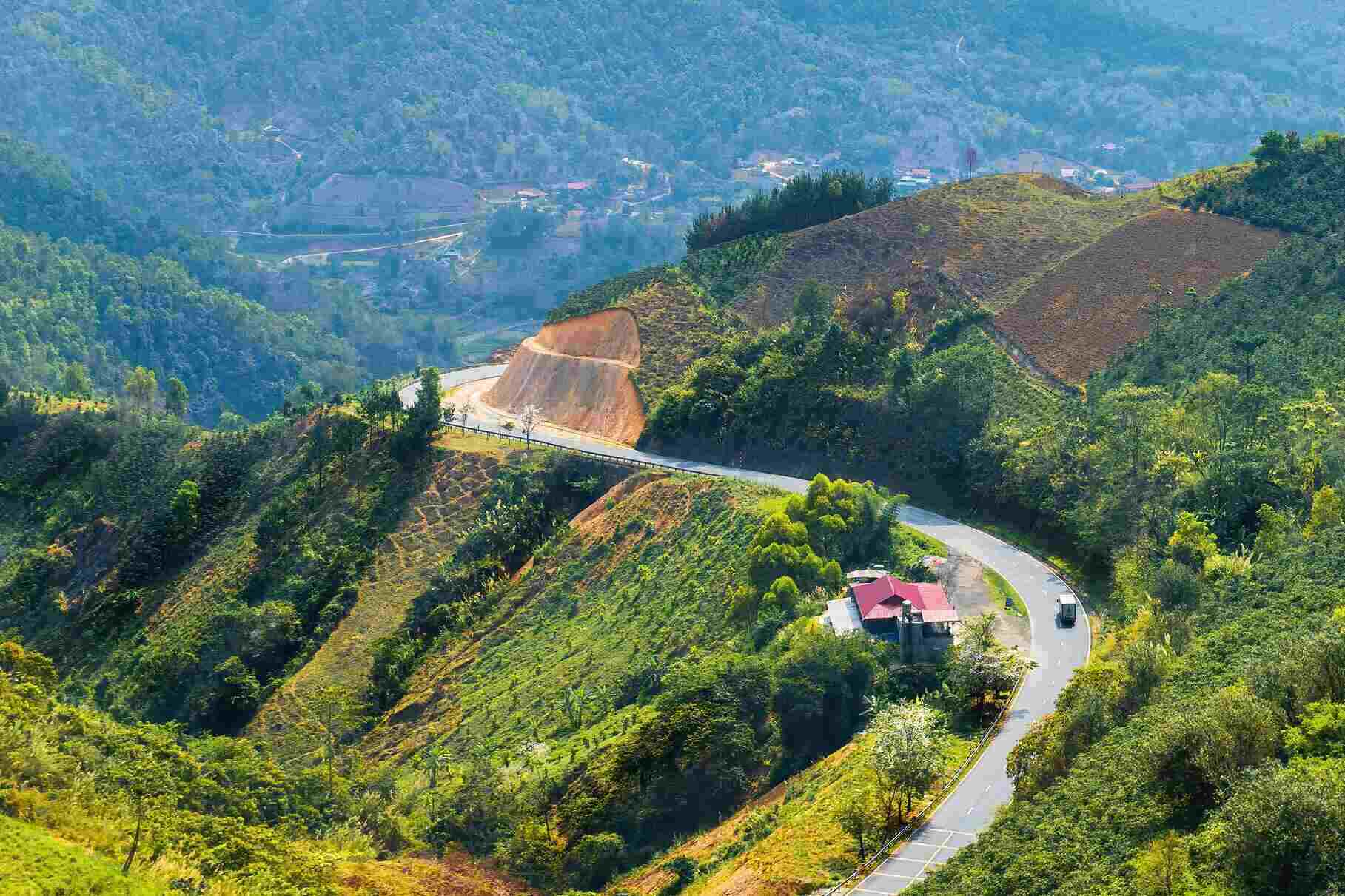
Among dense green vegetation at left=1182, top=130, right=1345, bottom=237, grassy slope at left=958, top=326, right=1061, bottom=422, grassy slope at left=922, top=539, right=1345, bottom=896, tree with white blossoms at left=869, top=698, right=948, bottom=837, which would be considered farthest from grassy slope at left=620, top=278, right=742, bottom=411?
grassy slope at left=922, top=539, right=1345, bottom=896

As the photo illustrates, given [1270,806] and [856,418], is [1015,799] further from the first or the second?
[856,418]

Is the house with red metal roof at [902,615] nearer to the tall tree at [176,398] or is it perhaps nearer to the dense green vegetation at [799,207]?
the dense green vegetation at [799,207]

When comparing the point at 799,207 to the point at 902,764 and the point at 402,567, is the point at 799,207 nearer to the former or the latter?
the point at 402,567

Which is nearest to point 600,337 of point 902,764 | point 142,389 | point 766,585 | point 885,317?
point 885,317

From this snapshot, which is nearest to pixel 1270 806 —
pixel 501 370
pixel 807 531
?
pixel 807 531

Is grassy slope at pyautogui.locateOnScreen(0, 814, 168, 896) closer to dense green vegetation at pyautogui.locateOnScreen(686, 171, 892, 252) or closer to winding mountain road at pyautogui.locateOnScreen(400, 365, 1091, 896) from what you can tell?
winding mountain road at pyautogui.locateOnScreen(400, 365, 1091, 896)

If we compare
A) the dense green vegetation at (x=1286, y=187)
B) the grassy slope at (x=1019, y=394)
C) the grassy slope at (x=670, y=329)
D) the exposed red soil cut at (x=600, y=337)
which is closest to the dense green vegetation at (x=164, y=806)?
the grassy slope at (x=670, y=329)
